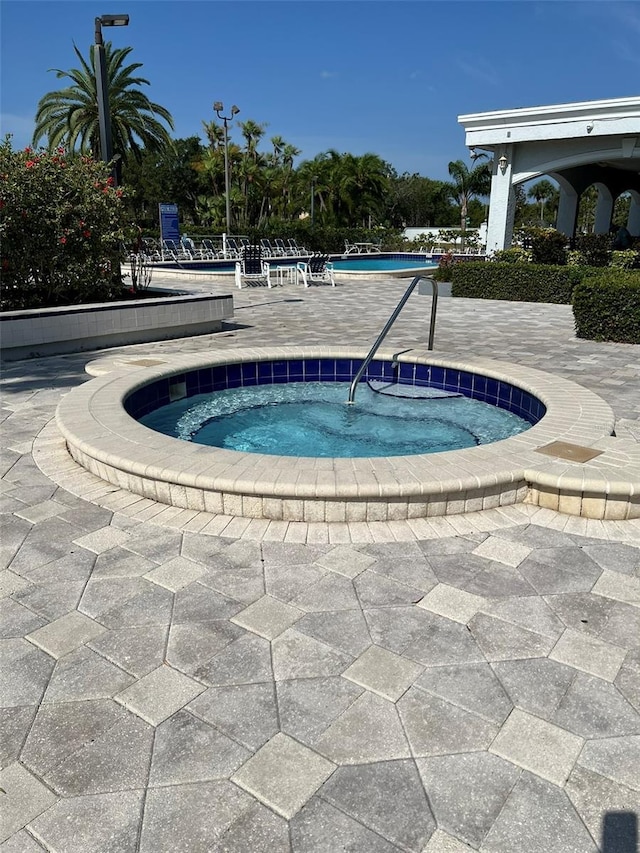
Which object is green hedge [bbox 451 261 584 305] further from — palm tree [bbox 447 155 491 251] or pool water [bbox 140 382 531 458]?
palm tree [bbox 447 155 491 251]

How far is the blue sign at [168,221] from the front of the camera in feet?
84.2

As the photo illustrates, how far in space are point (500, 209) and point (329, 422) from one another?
688 inches

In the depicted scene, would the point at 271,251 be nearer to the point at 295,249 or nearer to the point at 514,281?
the point at 295,249

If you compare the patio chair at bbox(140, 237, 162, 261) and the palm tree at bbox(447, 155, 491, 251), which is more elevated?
the palm tree at bbox(447, 155, 491, 251)

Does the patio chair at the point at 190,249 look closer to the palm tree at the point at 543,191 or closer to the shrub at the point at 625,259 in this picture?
the shrub at the point at 625,259

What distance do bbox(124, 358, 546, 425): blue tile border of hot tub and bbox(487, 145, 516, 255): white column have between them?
14.8 metres

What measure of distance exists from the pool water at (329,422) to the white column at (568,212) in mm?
21263

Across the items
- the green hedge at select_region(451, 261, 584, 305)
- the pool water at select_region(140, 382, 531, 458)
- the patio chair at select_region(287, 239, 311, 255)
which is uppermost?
the patio chair at select_region(287, 239, 311, 255)

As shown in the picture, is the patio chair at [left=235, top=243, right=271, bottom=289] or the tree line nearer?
the patio chair at [left=235, top=243, right=271, bottom=289]

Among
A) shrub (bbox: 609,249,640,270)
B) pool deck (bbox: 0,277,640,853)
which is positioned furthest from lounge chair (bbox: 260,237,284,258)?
pool deck (bbox: 0,277,640,853)

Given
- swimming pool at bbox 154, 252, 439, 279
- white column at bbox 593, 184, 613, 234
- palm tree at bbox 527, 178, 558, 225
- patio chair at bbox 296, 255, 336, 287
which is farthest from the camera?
palm tree at bbox 527, 178, 558, 225

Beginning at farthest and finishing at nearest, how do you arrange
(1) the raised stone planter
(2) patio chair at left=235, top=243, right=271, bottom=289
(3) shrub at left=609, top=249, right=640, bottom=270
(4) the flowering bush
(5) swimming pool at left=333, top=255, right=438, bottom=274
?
1. (5) swimming pool at left=333, top=255, right=438, bottom=274
2. (2) patio chair at left=235, top=243, right=271, bottom=289
3. (3) shrub at left=609, top=249, right=640, bottom=270
4. (4) the flowering bush
5. (1) the raised stone planter

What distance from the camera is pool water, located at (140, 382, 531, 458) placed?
238 inches

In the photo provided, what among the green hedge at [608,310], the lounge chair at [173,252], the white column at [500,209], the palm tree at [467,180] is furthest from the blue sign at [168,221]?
the palm tree at [467,180]
